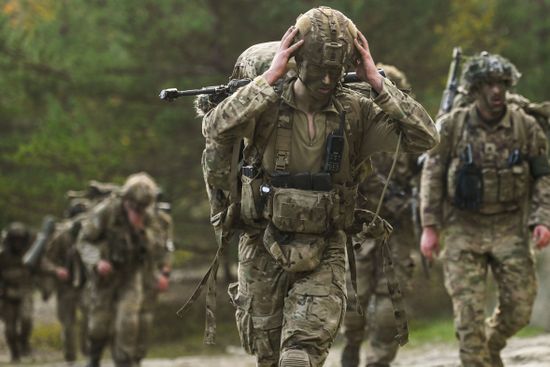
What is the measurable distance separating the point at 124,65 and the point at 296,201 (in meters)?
15.9

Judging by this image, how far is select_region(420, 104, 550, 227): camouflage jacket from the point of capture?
33.0 feet

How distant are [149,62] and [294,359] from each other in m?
16.3

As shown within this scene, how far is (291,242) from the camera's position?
742 centimetres

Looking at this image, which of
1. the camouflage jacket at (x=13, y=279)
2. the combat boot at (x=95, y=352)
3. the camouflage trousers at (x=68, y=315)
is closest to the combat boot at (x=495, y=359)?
the combat boot at (x=95, y=352)

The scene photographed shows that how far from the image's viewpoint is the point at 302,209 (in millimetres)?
7355

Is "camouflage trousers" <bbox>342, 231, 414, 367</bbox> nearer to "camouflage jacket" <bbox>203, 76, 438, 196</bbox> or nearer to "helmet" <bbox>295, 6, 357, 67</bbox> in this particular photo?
"camouflage jacket" <bbox>203, 76, 438, 196</bbox>

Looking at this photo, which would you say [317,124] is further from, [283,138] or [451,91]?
[451,91]

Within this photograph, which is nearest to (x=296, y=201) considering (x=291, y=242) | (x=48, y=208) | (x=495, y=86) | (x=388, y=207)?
(x=291, y=242)

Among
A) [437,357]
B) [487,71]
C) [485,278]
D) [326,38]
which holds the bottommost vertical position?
[437,357]

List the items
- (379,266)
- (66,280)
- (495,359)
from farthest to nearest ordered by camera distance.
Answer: (66,280) < (379,266) < (495,359)

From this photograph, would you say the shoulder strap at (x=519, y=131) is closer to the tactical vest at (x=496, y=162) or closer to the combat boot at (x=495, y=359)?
the tactical vest at (x=496, y=162)

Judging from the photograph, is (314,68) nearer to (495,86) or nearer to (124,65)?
(495,86)

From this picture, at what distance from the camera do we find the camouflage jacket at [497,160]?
396 inches

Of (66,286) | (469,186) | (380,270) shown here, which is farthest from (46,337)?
(469,186)
